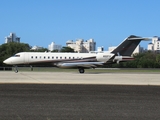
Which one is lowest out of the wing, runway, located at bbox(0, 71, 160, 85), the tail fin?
runway, located at bbox(0, 71, 160, 85)

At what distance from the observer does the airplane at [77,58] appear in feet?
132

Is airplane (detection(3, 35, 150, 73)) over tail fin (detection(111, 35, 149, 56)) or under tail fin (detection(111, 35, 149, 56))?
under

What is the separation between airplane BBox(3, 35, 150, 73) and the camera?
4012cm

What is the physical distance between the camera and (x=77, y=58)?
41.1 meters

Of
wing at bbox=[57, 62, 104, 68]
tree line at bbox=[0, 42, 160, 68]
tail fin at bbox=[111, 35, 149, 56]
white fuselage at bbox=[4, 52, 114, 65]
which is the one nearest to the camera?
wing at bbox=[57, 62, 104, 68]

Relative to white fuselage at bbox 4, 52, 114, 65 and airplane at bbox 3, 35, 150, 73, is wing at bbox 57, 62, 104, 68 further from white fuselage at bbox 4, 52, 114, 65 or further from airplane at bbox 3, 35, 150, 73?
white fuselage at bbox 4, 52, 114, 65

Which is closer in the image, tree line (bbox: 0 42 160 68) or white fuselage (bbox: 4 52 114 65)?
white fuselage (bbox: 4 52 114 65)

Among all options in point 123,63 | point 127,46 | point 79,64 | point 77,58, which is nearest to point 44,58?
point 77,58
